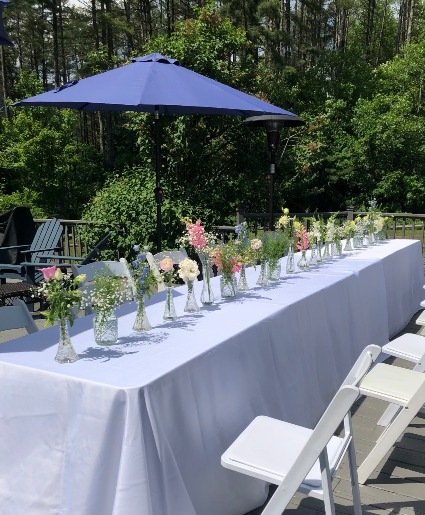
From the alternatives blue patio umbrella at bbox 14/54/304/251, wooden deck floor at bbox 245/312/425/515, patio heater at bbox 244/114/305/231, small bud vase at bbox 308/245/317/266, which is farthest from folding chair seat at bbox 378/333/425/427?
patio heater at bbox 244/114/305/231

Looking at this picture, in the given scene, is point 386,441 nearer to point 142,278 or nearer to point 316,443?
point 316,443

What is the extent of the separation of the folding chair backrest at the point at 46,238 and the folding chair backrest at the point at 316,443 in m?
5.48

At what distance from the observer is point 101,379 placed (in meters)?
2.03

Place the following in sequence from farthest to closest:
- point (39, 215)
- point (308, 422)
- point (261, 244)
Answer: point (39, 215) → point (261, 244) → point (308, 422)

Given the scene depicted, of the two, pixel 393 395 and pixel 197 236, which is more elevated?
pixel 197 236

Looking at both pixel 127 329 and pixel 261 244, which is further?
pixel 261 244

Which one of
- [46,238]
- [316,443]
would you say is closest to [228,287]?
[316,443]

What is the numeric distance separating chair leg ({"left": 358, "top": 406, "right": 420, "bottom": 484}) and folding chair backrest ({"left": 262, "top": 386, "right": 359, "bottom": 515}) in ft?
3.18

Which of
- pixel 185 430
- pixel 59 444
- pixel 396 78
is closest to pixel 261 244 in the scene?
pixel 185 430

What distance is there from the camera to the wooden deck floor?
Result: 2.62 meters

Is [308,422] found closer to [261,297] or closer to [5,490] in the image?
[261,297]

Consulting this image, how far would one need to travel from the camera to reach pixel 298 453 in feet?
6.93

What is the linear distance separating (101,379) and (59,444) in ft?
1.10

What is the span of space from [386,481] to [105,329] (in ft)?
5.71
